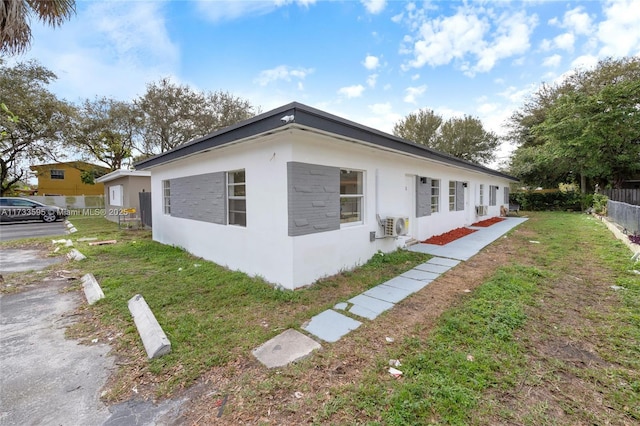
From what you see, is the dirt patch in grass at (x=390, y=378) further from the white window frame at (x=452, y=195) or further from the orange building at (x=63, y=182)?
the orange building at (x=63, y=182)

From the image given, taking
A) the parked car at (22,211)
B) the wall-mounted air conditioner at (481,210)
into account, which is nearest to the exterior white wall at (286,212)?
the wall-mounted air conditioner at (481,210)

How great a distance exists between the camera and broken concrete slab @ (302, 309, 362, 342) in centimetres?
294

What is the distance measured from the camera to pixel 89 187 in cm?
3003

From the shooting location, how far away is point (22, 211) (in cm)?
1477

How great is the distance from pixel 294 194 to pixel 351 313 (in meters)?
1.89

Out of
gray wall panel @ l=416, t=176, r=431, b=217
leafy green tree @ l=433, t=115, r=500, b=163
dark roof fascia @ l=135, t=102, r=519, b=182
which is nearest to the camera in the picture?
dark roof fascia @ l=135, t=102, r=519, b=182

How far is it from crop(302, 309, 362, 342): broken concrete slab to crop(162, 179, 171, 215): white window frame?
22.3 ft

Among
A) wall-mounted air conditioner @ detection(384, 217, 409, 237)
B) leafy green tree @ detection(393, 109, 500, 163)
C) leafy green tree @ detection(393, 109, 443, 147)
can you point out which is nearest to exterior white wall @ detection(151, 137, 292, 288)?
wall-mounted air conditioner @ detection(384, 217, 409, 237)

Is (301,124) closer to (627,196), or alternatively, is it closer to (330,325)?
(330,325)

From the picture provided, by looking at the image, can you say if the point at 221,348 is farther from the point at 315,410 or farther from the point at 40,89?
the point at 40,89

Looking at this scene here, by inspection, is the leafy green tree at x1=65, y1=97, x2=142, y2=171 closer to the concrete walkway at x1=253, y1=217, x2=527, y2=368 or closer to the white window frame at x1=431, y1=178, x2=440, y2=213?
the white window frame at x1=431, y1=178, x2=440, y2=213

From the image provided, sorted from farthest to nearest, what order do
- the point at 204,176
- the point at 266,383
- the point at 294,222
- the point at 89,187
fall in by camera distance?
1. the point at 89,187
2. the point at 204,176
3. the point at 294,222
4. the point at 266,383

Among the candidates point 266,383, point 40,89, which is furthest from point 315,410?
point 40,89

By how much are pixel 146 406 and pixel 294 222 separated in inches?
104
